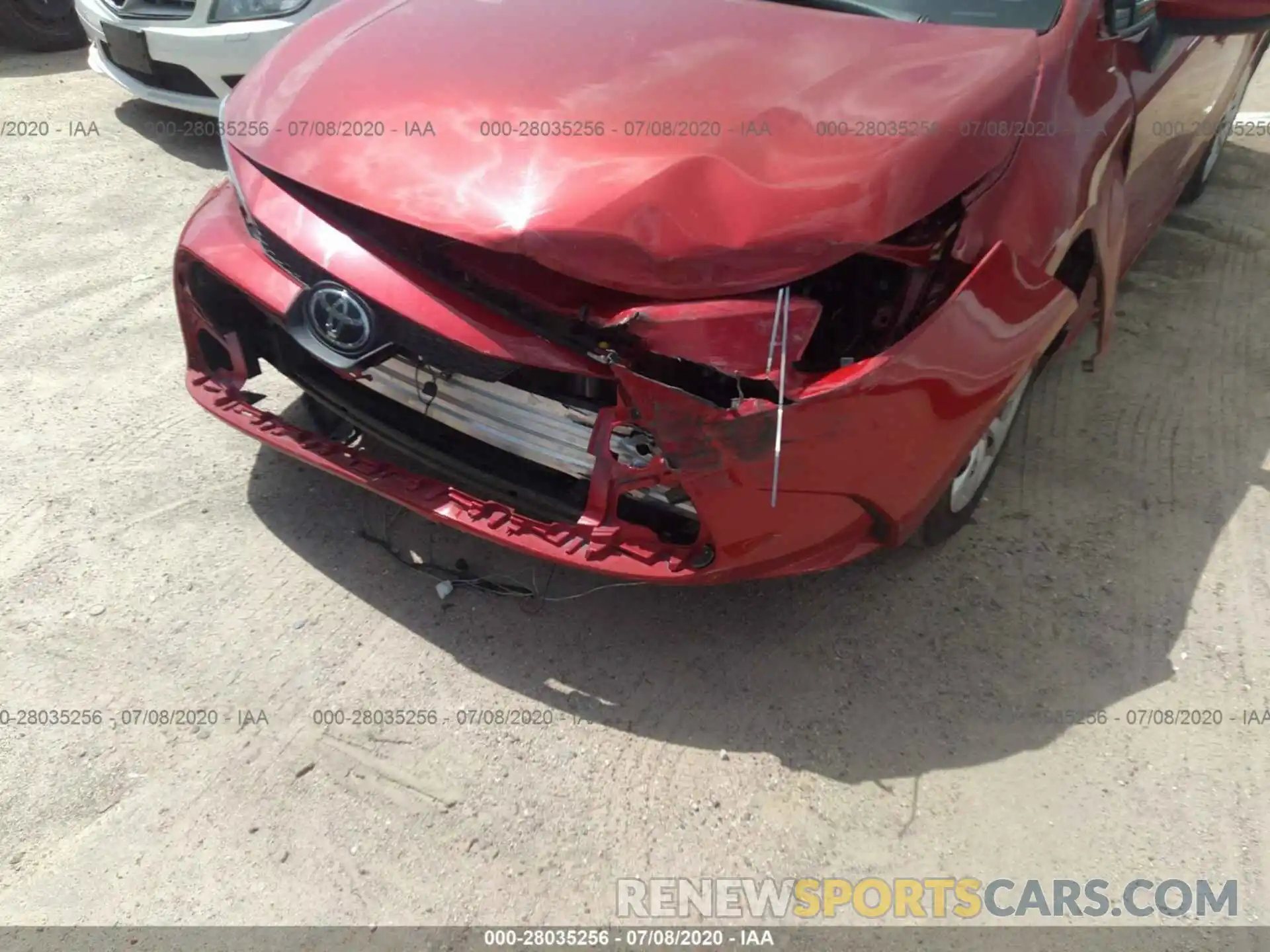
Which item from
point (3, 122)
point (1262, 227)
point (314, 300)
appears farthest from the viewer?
point (3, 122)

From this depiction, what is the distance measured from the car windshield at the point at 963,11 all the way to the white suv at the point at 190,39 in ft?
9.72

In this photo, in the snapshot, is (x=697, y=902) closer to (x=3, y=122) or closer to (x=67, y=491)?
(x=67, y=491)

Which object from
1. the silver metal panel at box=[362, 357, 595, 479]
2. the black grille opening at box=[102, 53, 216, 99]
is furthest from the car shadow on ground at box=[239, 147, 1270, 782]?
the black grille opening at box=[102, 53, 216, 99]

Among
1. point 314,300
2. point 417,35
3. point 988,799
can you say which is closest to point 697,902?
point 988,799

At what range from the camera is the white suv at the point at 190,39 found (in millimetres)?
4578

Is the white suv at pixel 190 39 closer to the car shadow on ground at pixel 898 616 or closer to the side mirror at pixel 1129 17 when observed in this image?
the car shadow on ground at pixel 898 616

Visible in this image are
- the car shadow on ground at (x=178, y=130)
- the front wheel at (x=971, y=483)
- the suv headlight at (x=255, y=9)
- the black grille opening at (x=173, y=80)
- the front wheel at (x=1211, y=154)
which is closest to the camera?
the front wheel at (x=971, y=483)

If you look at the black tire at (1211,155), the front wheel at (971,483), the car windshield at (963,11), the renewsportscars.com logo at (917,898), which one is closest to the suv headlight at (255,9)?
the car windshield at (963,11)

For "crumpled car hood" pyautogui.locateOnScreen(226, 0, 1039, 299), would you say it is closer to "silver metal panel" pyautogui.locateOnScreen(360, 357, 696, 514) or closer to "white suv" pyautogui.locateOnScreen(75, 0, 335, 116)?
"silver metal panel" pyautogui.locateOnScreen(360, 357, 696, 514)

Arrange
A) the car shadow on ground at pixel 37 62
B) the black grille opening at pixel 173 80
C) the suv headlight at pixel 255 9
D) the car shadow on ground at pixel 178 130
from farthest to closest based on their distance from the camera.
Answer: the car shadow on ground at pixel 37 62 < the car shadow on ground at pixel 178 130 < the black grille opening at pixel 173 80 < the suv headlight at pixel 255 9

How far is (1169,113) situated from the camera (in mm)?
3068

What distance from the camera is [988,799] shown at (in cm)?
222

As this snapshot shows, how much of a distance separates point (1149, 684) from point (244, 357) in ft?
8.10

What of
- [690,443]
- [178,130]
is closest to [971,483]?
[690,443]
